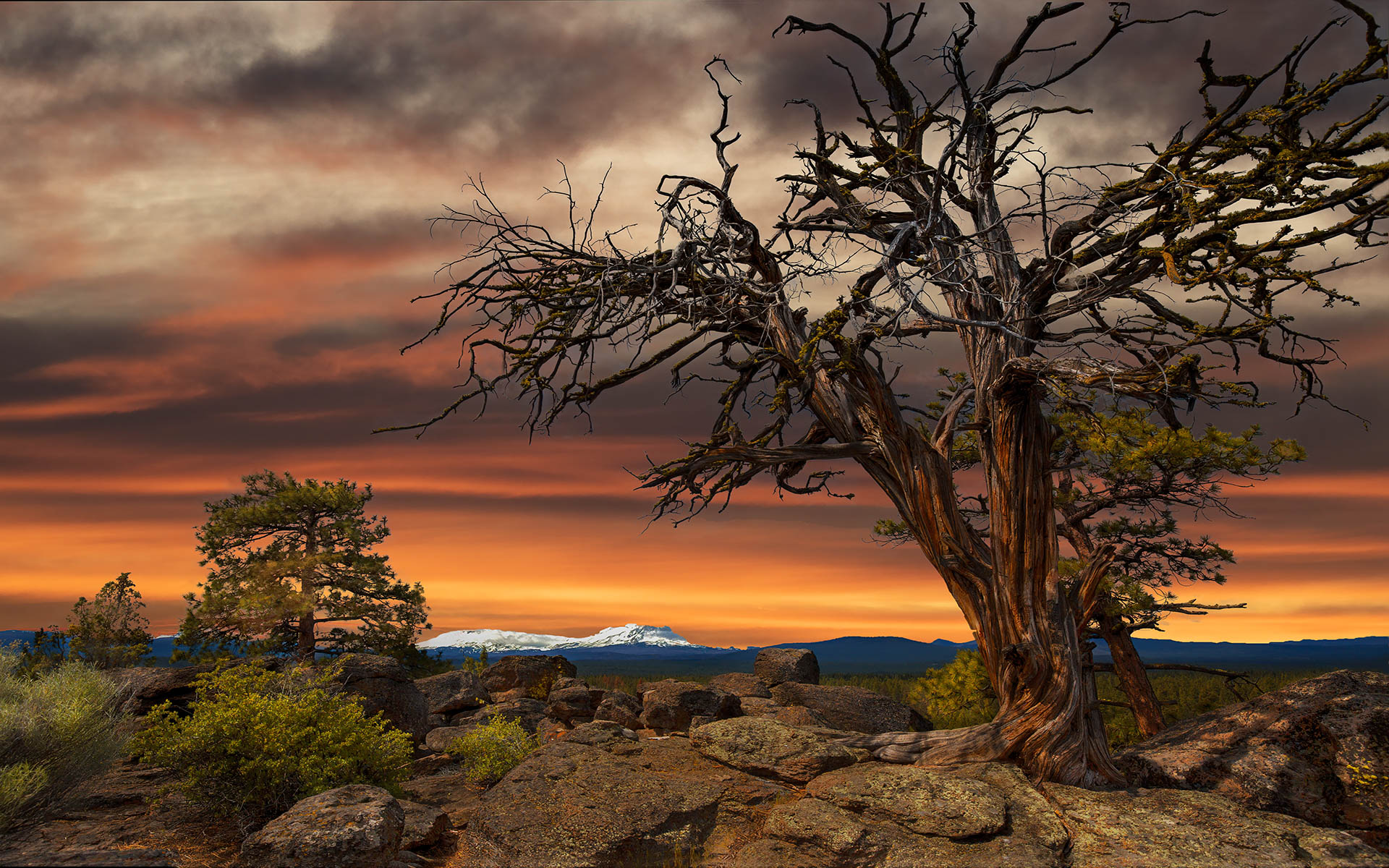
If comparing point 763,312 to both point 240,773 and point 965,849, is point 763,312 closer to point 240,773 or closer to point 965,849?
point 965,849

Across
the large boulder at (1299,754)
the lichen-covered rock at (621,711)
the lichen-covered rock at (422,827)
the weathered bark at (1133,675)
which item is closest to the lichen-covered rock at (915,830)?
the large boulder at (1299,754)

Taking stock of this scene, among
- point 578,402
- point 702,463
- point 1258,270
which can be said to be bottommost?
point 702,463

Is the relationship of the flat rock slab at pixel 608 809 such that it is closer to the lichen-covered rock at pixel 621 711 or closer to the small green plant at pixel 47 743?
the small green plant at pixel 47 743

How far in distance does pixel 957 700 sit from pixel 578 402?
45.4ft

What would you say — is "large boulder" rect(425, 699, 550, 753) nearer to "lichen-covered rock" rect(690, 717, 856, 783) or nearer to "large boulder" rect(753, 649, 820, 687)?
"lichen-covered rock" rect(690, 717, 856, 783)

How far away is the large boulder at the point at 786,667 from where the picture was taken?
989 inches

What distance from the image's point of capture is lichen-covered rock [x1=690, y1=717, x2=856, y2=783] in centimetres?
1148

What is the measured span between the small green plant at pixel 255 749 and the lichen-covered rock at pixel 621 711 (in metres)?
8.83

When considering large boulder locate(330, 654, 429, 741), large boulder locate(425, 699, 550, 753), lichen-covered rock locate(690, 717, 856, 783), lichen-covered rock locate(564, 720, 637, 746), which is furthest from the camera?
large boulder locate(425, 699, 550, 753)

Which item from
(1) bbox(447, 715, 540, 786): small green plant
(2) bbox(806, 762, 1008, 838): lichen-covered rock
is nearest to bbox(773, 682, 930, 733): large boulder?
(1) bbox(447, 715, 540, 786): small green plant

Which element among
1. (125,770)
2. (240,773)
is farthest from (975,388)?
(125,770)

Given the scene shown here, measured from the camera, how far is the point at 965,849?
Result: 29.8 feet

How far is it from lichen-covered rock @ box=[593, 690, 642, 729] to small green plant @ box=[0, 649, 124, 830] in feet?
35.1

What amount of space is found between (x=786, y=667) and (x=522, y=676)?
349 inches
